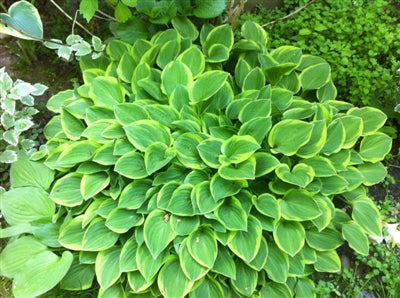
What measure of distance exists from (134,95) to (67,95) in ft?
1.34

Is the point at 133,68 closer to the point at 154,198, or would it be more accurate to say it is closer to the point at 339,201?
the point at 154,198

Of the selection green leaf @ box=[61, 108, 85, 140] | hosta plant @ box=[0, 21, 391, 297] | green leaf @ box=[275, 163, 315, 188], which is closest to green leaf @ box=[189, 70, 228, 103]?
hosta plant @ box=[0, 21, 391, 297]

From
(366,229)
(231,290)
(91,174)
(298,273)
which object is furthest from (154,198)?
(366,229)

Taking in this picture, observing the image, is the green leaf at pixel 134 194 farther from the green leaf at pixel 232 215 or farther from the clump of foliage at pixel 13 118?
the clump of foliage at pixel 13 118

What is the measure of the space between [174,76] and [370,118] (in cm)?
101

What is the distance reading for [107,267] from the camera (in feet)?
5.61

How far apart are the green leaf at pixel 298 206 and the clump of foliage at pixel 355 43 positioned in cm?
81

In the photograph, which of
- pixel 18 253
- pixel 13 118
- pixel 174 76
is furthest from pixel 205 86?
pixel 18 253

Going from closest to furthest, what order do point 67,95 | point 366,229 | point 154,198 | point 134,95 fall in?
Result: point 154,198 → point 366,229 → point 134,95 → point 67,95

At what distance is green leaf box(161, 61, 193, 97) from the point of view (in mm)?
1887

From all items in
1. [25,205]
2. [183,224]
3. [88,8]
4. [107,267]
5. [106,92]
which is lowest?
[107,267]

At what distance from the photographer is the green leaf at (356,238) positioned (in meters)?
1.76

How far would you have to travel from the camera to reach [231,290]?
5.73 feet

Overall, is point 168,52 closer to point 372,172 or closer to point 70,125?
point 70,125
